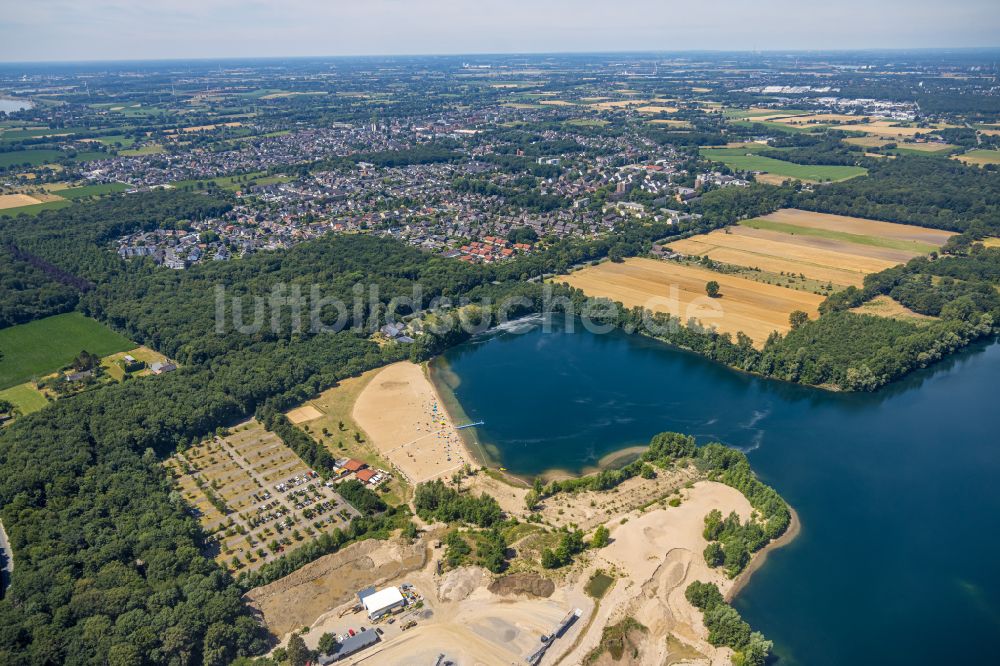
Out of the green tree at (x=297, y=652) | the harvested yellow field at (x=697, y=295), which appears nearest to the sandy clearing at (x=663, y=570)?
the green tree at (x=297, y=652)

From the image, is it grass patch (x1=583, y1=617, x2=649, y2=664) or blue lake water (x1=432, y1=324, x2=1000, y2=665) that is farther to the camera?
blue lake water (x1=432, y1=324, x2=1000, y2=665)

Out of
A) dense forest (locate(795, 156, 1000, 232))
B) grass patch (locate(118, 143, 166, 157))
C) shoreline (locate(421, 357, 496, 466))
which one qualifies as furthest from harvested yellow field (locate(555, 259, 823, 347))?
grass patch (locate(118, 143, 166, 157))

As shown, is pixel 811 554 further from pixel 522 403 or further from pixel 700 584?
pixel 522 403

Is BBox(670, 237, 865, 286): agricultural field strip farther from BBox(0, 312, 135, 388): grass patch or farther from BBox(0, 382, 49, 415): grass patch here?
BBox(0, 382, 49, 415): grass patch

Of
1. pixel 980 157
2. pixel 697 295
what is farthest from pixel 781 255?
pixel 980 157

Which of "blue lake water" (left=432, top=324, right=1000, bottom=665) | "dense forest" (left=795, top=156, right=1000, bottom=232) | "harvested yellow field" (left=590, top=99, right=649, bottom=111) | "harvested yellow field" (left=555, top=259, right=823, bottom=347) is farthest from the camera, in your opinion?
"harvested yellow field" (left=590, top=99, right=649, bottom=111)

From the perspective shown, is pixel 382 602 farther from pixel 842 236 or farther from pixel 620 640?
pixel 842 236
